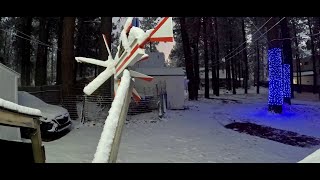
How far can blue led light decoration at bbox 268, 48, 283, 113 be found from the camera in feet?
58.8

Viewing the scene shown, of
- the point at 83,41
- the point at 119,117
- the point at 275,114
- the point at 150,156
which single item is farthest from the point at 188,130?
the point at 83,41

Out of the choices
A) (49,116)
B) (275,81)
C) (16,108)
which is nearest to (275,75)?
(275,81)

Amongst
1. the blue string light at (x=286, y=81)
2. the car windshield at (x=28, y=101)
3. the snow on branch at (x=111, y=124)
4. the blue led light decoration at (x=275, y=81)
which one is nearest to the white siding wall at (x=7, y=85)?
the car windshield at (x=28, y=101)

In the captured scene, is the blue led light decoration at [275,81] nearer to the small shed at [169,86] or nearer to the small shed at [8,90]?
the small shed at [169,86]

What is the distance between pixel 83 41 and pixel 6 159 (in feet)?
96.9

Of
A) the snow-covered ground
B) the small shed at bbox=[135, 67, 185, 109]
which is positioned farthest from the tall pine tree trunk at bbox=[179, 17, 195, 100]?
the snow-covered ground

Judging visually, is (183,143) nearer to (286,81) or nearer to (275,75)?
(275,75)

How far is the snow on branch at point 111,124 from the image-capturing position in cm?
166

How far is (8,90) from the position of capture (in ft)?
32.7

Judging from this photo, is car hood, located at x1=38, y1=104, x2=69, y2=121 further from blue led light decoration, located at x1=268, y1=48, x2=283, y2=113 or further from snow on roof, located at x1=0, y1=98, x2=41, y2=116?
blue led light decoration, located at x1=268, y1=48, x2=283, y2=113

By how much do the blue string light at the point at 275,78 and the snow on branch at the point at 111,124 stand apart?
56.8ft

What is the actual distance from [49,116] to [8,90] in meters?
1.50

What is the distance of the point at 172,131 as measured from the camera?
12.4 metres
